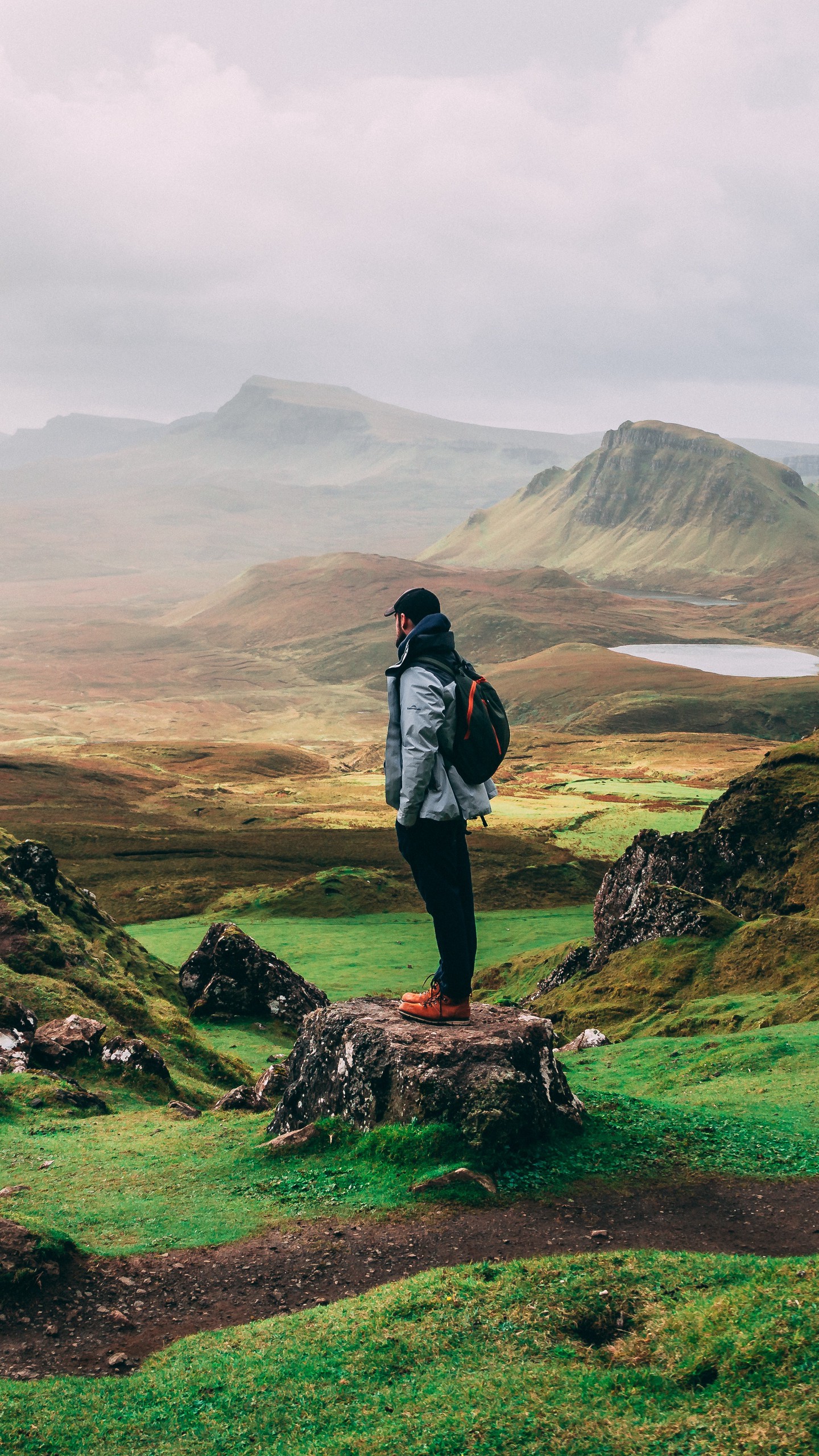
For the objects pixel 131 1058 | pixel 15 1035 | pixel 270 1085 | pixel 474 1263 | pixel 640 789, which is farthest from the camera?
pixel 640 789

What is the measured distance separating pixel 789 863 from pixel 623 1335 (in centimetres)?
2026

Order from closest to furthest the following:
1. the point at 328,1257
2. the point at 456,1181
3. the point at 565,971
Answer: the point at 328,1257, the point at 456,1181, the point at 565,971

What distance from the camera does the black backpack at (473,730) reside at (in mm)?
10016

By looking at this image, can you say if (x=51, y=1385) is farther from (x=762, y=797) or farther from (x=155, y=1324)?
(x=762, y=797)

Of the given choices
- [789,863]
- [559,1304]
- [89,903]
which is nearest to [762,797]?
[789,863]

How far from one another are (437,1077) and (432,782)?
313 cm

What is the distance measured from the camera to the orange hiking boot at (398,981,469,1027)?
11.2 metres

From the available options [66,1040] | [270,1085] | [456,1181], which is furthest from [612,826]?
[456,1181]

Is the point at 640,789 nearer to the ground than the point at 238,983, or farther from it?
nearer to the ground

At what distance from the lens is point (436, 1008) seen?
37.0 ft

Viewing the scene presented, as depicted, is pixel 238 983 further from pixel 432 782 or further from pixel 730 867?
pixel 432 782

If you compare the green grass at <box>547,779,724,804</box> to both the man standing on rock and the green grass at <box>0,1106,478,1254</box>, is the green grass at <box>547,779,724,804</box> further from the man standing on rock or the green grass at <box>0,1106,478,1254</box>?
the man standing on rock

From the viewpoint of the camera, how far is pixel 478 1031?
11078 mm

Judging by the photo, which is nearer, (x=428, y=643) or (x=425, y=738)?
(x=425, y=738)
